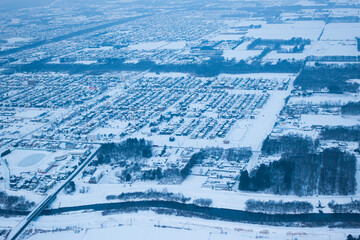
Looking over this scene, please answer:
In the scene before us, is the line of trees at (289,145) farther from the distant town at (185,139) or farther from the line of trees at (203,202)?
the line of trees at (203,202)

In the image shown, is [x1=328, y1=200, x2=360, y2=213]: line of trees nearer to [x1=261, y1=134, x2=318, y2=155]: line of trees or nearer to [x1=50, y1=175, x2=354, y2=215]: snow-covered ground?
[x1=50, y1=175, x2=354, y2=215]: snow-covered ground

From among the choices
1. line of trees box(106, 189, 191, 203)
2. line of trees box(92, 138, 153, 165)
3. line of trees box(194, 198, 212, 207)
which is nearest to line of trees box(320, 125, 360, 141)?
line of trees box(194, 198, 212, 207)

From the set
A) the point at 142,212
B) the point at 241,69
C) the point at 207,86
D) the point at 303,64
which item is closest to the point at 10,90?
the point at 207,86

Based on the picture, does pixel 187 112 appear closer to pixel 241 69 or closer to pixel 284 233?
pixel 241 69

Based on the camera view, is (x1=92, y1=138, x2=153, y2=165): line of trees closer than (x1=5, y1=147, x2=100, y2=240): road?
No

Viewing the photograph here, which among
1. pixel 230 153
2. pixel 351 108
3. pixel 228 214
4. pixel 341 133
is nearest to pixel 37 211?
pixel 228 214

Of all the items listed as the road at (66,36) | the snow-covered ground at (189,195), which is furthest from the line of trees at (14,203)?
the road at (66,36)
